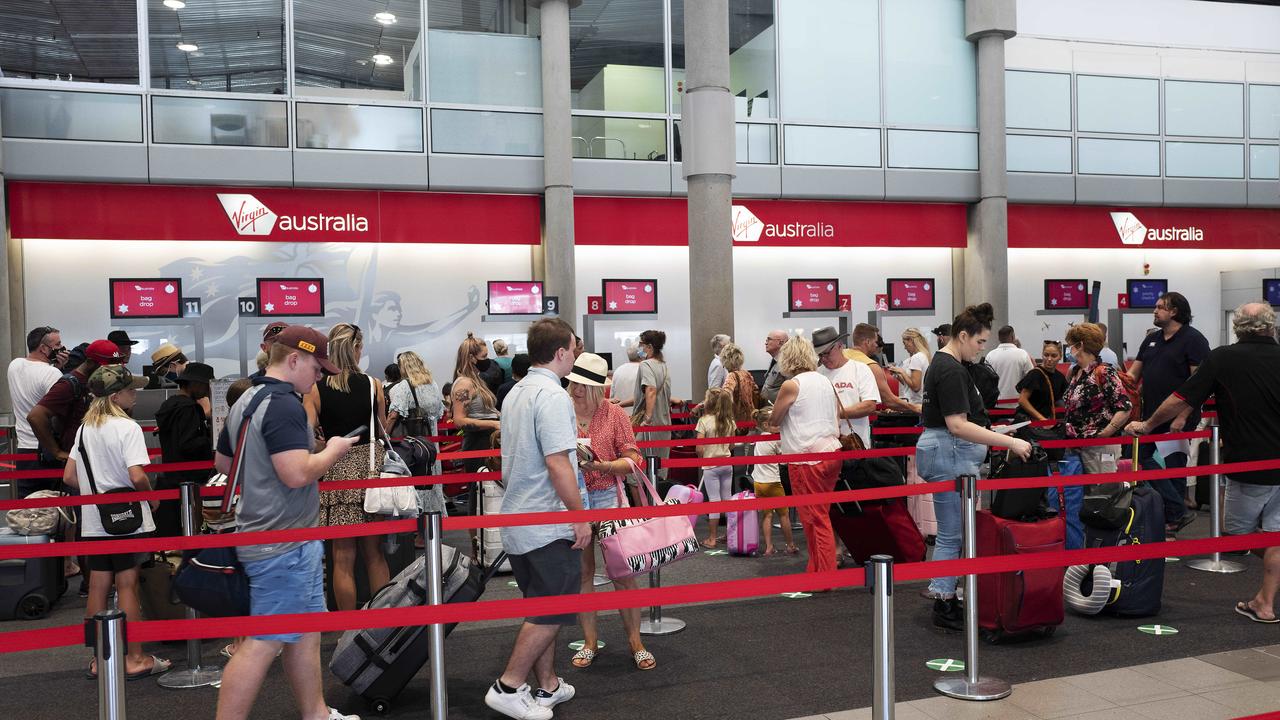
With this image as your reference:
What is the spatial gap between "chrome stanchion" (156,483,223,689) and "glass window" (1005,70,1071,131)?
53.8ft

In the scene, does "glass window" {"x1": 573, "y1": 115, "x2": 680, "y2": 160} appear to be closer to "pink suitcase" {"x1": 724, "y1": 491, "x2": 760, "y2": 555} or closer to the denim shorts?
"pink suitcase" {"x1": 724, "y1": 491, "x2": 760, "y2": 555}

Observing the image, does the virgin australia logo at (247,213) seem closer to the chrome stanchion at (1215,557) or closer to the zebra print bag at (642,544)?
the zebra print bag at (642,544)

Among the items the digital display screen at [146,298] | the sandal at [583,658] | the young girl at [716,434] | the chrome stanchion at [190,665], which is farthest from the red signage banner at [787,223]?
the chrome stanchion at [190,665]

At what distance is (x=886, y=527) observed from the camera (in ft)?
20.7

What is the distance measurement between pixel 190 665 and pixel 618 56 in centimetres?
1326

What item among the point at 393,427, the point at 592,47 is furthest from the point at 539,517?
the point at 592,47

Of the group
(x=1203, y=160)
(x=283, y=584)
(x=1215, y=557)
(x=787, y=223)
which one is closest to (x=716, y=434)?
(x=1215, y=557)

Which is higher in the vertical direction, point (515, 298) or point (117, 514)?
point (515, 298)

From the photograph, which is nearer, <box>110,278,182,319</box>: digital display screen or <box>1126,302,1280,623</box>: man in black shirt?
<box>1126,302,1280,623</box>: man in black shirt

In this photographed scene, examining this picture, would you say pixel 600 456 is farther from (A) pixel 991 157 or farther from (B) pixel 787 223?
(A) pixel 991 157

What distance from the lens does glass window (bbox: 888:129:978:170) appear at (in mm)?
17391

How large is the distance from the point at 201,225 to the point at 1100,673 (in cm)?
1301

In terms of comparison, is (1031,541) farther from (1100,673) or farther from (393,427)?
(393,427)

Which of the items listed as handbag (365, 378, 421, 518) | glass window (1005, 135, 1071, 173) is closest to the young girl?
handbag (365, 378, 421, 518)
